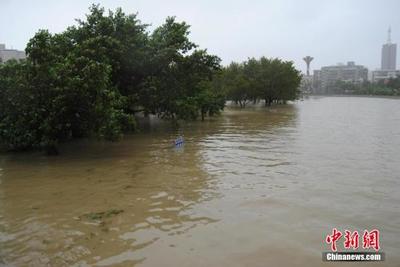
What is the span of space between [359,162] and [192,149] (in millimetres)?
5935

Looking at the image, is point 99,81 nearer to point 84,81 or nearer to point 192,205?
point 84,81

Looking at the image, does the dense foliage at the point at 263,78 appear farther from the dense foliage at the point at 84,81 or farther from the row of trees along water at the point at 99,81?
the dense foliage at the point at 84,81

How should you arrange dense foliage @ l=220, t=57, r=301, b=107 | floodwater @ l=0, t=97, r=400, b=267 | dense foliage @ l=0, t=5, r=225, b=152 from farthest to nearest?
dense foliage @ l=220, t=57, r=301, b=107
dense foliage @ l=0, t=5, r=225, b=152
floodwater @ l=0, t=97, r=400, b=267

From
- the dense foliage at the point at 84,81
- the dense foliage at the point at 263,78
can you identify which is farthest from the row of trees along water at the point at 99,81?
the dense foliage at the point at 263,78

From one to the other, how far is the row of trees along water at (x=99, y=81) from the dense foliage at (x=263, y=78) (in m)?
20.3

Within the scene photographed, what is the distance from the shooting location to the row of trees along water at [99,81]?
1269 cm

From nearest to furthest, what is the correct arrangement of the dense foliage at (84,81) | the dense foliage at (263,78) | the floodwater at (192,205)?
the floodwater at (192,205) < the dense foliage at (84,81) < the dense foliage at (263,78)

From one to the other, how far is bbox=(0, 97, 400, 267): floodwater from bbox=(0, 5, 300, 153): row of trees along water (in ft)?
3.84

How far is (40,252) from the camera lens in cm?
Answer: 575

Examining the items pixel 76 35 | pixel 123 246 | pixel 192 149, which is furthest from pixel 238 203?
pixel 76 35

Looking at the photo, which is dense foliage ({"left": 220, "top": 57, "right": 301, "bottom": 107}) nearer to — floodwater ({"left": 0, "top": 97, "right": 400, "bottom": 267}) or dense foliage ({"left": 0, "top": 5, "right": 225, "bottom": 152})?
dense foliage ({"left": 0, "top": 5, "right": 225, "bottom": 152})

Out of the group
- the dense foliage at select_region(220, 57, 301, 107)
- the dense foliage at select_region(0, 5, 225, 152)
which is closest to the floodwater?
the dense foliage at select_region(0, 5, 225, 152)

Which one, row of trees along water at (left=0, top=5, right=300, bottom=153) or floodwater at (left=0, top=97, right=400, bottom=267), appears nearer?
floodwater at (left=0, top=97, right=400, bottom=267)

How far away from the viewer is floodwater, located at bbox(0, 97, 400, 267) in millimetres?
5773
